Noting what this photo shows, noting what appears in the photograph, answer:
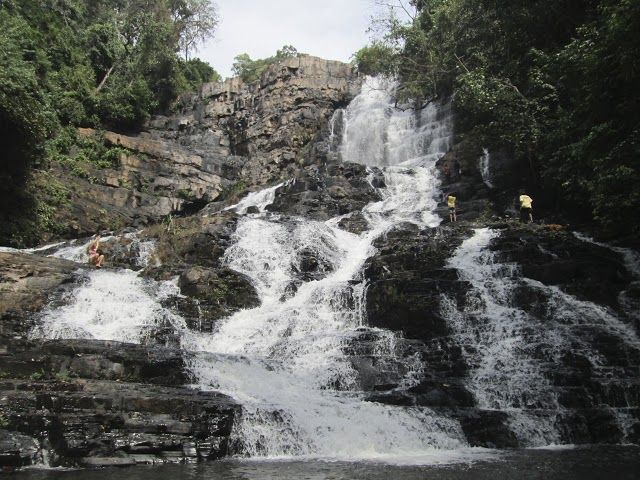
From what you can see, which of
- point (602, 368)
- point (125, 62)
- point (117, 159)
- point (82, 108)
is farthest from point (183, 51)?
point (602, 368)

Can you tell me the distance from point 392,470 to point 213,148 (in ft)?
107

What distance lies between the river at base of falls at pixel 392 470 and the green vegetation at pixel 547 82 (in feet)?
19.3

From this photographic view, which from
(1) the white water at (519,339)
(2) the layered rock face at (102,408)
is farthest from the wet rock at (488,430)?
(2) the layered rock face at (102,408)

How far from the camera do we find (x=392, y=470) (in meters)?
6.82

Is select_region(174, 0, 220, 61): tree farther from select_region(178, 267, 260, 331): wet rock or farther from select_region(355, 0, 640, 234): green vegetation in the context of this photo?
select_region(178, 267, 260, 331): wet rock

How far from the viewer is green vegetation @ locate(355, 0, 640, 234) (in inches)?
433

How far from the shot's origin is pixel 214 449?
805 cm

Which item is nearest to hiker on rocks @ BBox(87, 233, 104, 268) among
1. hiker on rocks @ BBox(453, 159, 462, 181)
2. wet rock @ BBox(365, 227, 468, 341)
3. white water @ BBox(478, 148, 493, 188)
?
wet rock @ BBox(365, 227, 468, 341)

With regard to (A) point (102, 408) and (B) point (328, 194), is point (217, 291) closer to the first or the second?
(A) point (102, 408)

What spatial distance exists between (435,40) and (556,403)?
25.8 metres

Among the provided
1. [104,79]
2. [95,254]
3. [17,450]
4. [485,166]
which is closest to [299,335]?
[17,450]

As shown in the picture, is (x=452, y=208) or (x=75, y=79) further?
(x=75, y=79)

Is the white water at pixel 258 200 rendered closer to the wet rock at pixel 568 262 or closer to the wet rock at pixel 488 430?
the wet rock at pixel 568 262

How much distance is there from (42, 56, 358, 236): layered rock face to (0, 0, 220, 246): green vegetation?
1223 mm
